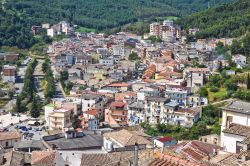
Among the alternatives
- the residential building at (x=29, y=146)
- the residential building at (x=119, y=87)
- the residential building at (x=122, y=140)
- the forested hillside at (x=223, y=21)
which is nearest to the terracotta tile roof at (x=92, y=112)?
the residential building at (x=119, y=87)

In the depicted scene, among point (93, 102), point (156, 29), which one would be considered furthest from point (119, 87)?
point (156, 29)

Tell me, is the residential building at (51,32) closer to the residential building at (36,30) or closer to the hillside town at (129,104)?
the residential building at (36,30)

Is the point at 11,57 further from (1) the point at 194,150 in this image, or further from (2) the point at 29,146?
(1) the point at 194,150

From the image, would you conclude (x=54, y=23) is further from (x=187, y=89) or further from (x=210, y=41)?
(x=187, y=89)

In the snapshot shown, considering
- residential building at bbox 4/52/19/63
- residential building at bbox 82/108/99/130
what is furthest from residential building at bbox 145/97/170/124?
residential building at bbox 4/52/19/63

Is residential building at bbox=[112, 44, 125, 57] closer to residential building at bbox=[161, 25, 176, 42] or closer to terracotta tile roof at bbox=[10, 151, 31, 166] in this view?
residential building at bbox=[161, 25, 176, 42]
